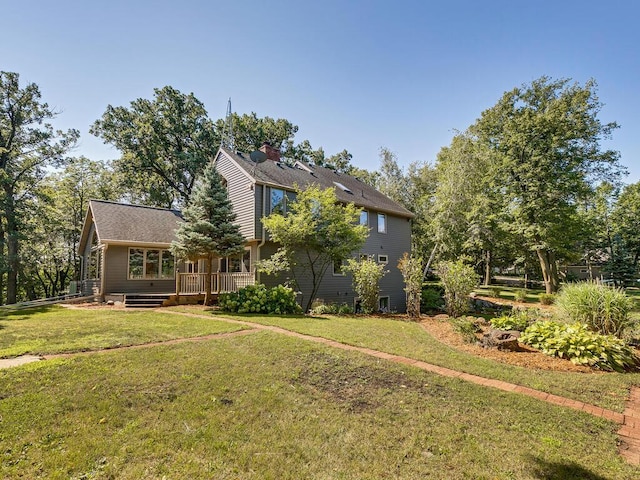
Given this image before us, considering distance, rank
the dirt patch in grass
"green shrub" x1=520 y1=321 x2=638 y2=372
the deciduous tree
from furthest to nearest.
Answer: the deciduous tree → "green shrub" x1=520 y1=321 x2=638 y2=372 → the dirt patch in grass

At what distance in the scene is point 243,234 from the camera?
1453cm

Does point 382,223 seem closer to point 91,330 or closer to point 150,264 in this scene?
point 150,264

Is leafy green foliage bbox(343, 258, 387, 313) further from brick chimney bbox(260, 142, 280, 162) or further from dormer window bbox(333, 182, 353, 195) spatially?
brick chimney bbox(260, 142, 280, 162)

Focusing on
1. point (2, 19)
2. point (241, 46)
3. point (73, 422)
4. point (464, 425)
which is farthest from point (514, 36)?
point (2, 19)

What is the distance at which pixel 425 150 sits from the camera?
24.9 metres

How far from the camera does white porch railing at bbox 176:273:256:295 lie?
14133 mm

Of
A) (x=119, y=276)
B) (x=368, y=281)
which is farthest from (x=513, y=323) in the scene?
(x=119, y=276)

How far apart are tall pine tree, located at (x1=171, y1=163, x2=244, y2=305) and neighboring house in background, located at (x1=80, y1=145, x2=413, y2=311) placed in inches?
44.2

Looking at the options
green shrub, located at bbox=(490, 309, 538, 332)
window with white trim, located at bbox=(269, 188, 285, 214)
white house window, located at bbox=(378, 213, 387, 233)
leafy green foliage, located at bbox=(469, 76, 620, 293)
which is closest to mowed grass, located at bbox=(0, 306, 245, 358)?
window with white trim, located at bbox=(269, 188, 285, 214)

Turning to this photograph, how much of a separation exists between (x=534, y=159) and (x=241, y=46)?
19.0 m

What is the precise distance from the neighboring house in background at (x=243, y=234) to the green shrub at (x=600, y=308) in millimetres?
9850

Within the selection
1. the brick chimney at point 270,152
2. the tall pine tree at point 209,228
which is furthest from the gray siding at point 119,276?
the brick chimney at point 270,152

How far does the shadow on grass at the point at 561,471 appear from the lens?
2.67 meters

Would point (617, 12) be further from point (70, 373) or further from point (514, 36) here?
point (70, 373)
